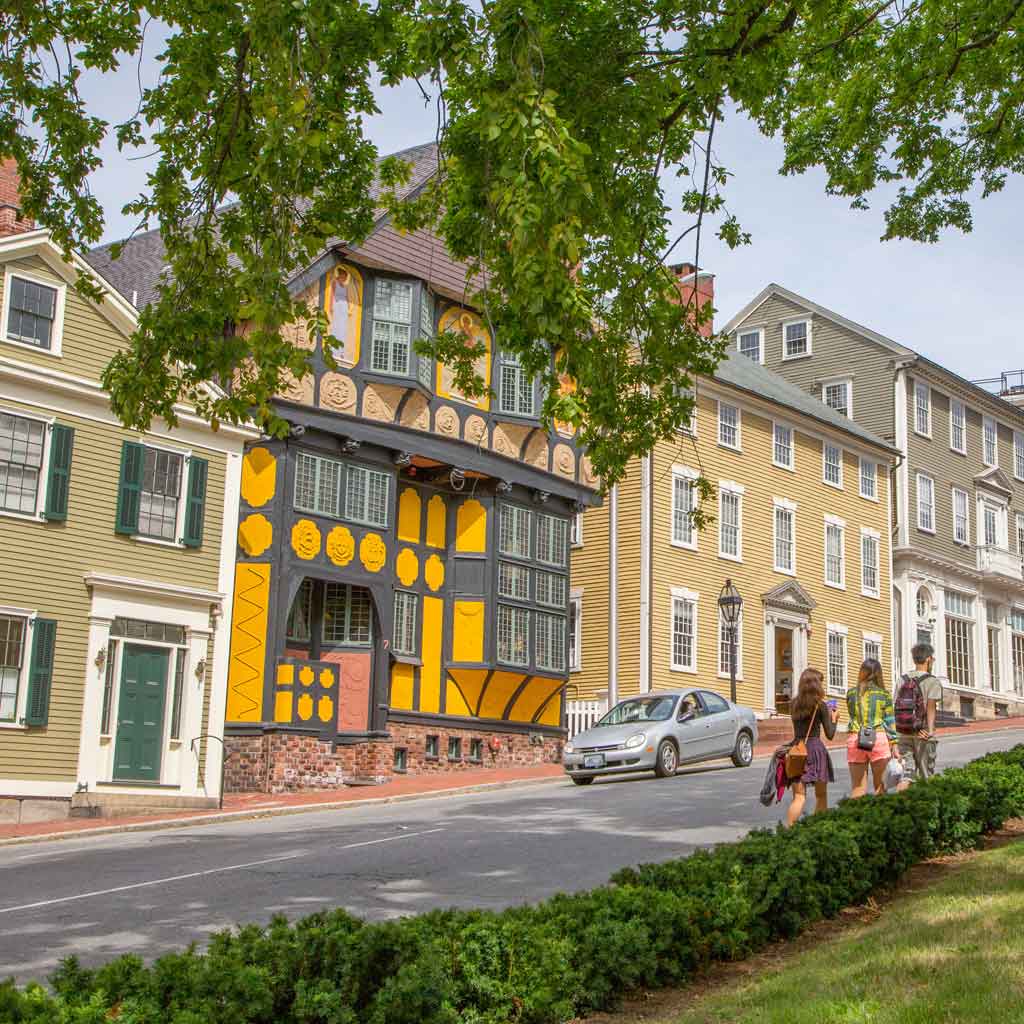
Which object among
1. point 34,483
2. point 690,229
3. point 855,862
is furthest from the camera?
point 34,483

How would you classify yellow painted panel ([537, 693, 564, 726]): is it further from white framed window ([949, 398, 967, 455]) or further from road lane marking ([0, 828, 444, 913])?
white framed window ([949, 398, 967, 455])

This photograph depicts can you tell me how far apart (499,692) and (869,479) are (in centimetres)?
1917

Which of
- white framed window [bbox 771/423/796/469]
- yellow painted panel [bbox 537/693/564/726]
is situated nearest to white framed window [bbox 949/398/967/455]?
white framed window [bbox 771/423/796/469]

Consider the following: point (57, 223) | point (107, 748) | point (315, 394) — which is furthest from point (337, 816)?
point (57, 223)

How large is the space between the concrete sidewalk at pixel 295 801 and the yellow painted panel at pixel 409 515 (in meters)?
4.92

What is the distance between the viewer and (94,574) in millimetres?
21859

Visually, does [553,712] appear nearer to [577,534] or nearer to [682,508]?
[577,534]

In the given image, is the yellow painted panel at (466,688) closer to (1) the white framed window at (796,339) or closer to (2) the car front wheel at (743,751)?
(2) the car front wheel at (743,751)

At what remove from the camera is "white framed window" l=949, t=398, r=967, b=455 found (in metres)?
46.9

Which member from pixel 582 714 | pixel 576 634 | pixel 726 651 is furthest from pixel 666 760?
pixel 726 651

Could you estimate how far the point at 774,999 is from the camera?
671cm

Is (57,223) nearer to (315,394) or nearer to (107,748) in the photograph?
(107,748)

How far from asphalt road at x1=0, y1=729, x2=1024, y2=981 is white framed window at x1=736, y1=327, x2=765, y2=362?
28737mm

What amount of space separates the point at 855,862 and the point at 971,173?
9932 mm
